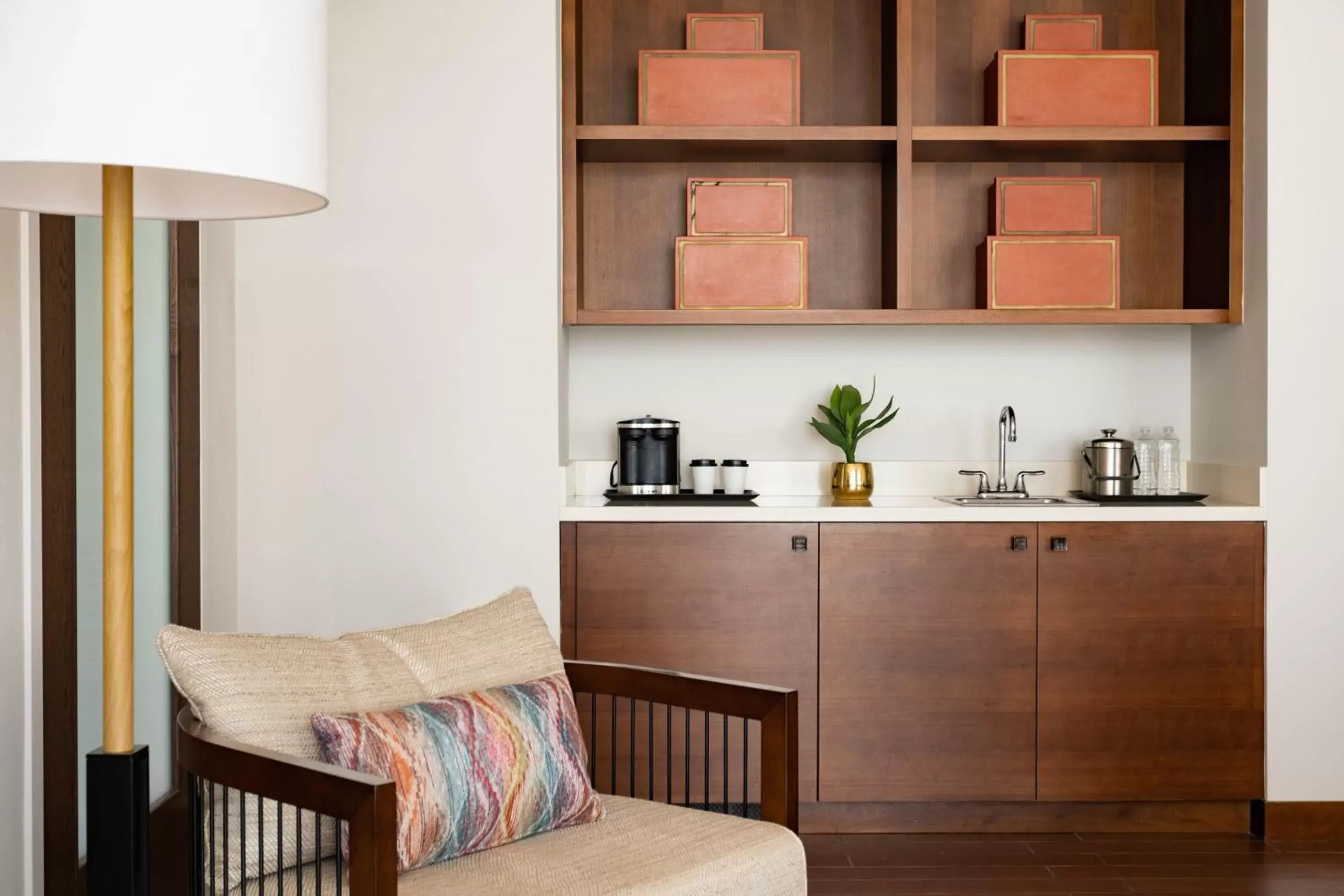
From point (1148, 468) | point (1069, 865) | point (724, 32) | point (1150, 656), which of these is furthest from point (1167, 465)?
point (724, 32)

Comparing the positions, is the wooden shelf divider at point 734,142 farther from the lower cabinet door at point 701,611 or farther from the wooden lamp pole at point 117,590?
the wooden lamp pole at point 117,590

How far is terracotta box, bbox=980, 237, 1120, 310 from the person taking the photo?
3.32 m

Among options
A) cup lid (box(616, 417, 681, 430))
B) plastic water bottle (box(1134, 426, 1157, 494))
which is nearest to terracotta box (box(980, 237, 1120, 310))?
plastic water bottle (box(1134, 426, 1157, 494))

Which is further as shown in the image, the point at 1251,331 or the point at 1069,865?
the point at 1251,331

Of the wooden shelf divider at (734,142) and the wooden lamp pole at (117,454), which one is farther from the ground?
the wooden shelf divider at (734,142)

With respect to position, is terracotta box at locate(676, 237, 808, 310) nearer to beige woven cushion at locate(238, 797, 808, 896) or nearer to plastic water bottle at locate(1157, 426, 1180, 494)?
plastic water bottle at locate(1157, 426, 1180, 494)

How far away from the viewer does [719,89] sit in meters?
3.28

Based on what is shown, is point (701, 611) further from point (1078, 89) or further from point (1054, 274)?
point (1078, 89)

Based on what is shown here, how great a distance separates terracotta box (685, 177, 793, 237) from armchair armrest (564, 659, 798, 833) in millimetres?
1666

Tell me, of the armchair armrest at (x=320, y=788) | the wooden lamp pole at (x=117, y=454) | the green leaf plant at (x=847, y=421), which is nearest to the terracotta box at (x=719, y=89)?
the green leaf plant at (x=847, y=421)

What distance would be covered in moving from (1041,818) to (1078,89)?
1944 mm

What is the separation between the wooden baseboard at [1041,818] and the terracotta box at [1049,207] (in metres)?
1.56

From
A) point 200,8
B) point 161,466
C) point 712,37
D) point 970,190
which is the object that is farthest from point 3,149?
point 970,190

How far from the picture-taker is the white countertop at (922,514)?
121 inches
